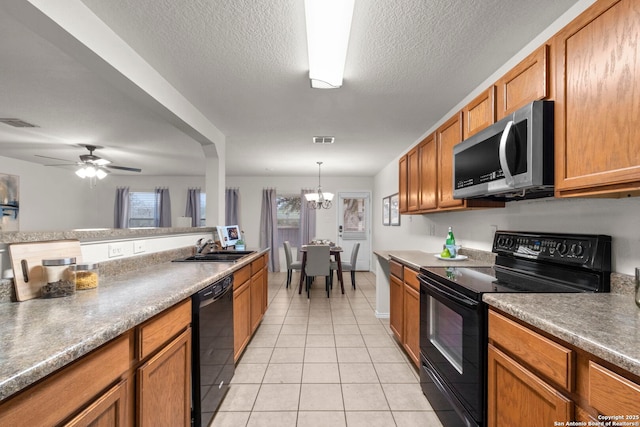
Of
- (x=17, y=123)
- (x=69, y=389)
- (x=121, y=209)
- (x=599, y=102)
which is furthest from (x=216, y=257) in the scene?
(x=121, y=209)

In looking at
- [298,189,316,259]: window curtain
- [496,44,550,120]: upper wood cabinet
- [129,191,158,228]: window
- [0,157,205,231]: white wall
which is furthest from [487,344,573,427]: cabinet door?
[129,191,158,228]: window

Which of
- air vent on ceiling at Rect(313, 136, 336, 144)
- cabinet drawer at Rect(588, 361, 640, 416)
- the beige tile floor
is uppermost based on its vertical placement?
air vent on ceiling at Rect(313, 136, 336, 144)

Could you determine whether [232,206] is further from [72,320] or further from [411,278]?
[72,320]

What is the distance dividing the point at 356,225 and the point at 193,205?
3842mm

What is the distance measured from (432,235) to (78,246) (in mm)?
Answer: 3182

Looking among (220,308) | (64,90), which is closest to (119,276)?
(220,308)

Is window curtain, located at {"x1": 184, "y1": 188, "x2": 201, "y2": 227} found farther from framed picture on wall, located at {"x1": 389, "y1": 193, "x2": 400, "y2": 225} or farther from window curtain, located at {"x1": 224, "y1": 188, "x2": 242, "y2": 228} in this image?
framed picture on wall, located at {"x1": 389, "y1": 193, "x2": 400, "y2": 225}

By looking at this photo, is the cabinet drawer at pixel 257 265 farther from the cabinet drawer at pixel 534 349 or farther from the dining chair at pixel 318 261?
the cabinet drawer at pixel 534 349

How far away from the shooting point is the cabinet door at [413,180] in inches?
119

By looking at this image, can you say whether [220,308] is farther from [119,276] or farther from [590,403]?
[590,403]

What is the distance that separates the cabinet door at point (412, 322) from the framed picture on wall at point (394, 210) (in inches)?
101

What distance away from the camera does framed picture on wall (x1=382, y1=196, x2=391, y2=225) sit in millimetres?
5391

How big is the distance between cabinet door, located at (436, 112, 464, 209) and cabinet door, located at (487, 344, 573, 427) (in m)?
1.25

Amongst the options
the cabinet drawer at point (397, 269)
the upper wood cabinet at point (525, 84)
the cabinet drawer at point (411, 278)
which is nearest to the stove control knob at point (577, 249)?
the upper wood cabinet at point (525, 84)
